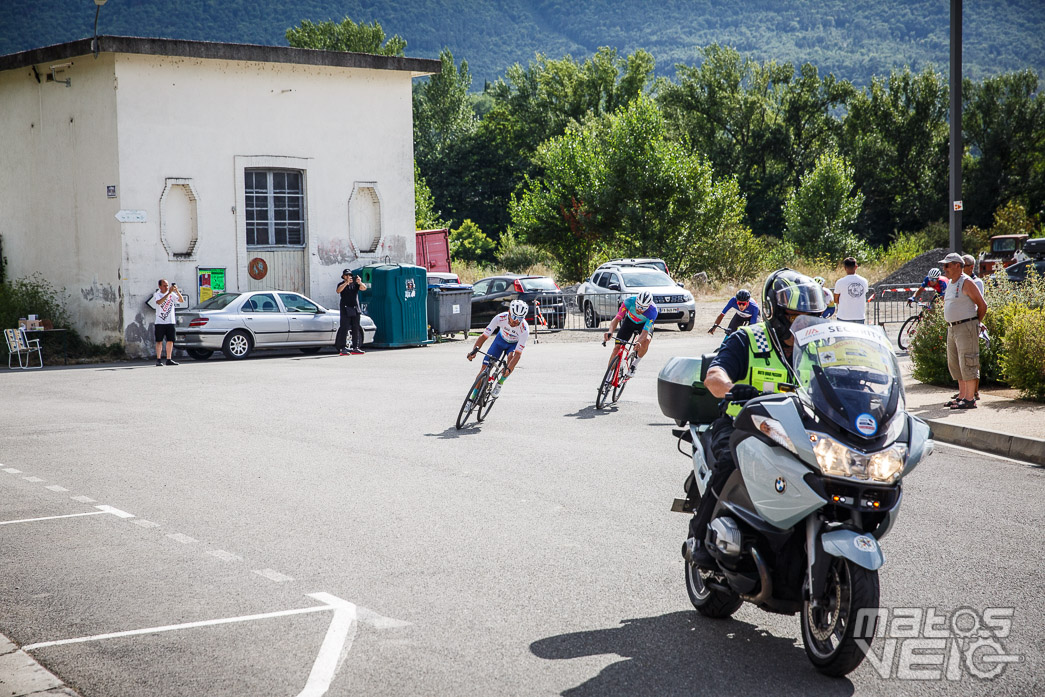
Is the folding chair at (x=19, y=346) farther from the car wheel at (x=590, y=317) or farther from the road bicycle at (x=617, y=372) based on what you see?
the car wheel at (x=590, y=317)

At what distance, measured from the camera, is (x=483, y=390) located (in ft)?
40.0

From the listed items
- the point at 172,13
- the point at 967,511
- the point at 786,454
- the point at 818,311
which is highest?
the point at 172,13

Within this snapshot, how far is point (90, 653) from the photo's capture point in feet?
16.2

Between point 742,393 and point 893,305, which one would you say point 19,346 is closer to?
point 742,393

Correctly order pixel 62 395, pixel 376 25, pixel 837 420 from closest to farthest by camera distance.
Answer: pixel 837 420, pixel 62 395, pixel 376 25

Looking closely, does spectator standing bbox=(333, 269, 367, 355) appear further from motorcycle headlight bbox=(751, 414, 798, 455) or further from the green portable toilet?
motorcycle headlight bbox=(751, 414, 798, 455)

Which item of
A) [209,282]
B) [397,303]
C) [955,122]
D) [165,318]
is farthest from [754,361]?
[209,282]

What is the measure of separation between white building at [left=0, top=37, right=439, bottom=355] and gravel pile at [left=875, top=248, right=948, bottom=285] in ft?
76.7

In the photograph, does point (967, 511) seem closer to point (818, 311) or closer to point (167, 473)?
point (818, 311)

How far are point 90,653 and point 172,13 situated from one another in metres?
205

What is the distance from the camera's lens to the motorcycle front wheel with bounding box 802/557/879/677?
4.17m

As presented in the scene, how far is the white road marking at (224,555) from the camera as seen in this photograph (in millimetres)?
6555

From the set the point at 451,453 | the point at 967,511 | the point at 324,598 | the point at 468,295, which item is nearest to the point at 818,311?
the point at 324,598

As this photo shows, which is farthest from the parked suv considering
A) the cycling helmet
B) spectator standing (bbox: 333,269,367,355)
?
the cycling helmet
